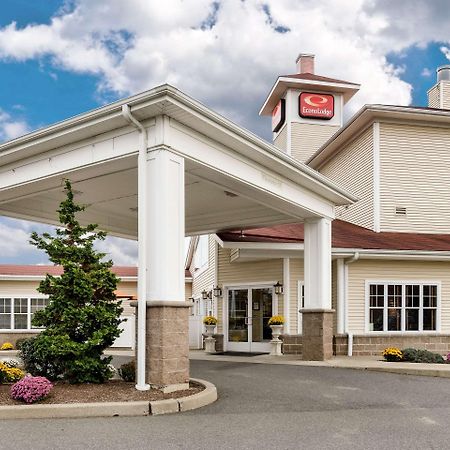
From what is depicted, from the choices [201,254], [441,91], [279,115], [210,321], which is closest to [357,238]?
[210,321]

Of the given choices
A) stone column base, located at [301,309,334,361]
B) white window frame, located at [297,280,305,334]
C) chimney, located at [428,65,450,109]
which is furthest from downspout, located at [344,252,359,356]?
chimney, located at [428,65,450,109]

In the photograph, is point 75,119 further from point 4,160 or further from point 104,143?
point 4,160

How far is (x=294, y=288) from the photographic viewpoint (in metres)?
18.0

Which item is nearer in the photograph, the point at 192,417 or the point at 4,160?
the point at 192,417

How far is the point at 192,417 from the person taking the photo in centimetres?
779

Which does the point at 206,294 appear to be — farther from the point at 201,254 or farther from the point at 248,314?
the point at 248,314

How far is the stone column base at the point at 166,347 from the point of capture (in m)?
8.69

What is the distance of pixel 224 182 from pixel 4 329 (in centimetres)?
1811

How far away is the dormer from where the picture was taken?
96.0ft

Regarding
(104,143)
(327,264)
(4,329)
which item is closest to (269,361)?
(327,264)

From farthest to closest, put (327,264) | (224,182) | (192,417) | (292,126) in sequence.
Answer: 1. (292,126)
2. (327,264)
3. (224,182)
4. (192,417)

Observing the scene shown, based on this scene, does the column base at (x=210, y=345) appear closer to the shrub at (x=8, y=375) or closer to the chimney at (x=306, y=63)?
the shrub at (x=8, y=375)

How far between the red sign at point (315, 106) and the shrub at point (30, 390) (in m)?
23.6

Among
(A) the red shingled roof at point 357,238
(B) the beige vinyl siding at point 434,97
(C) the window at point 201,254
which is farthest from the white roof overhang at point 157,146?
(B) the beige vinyl siding at point 434,97
